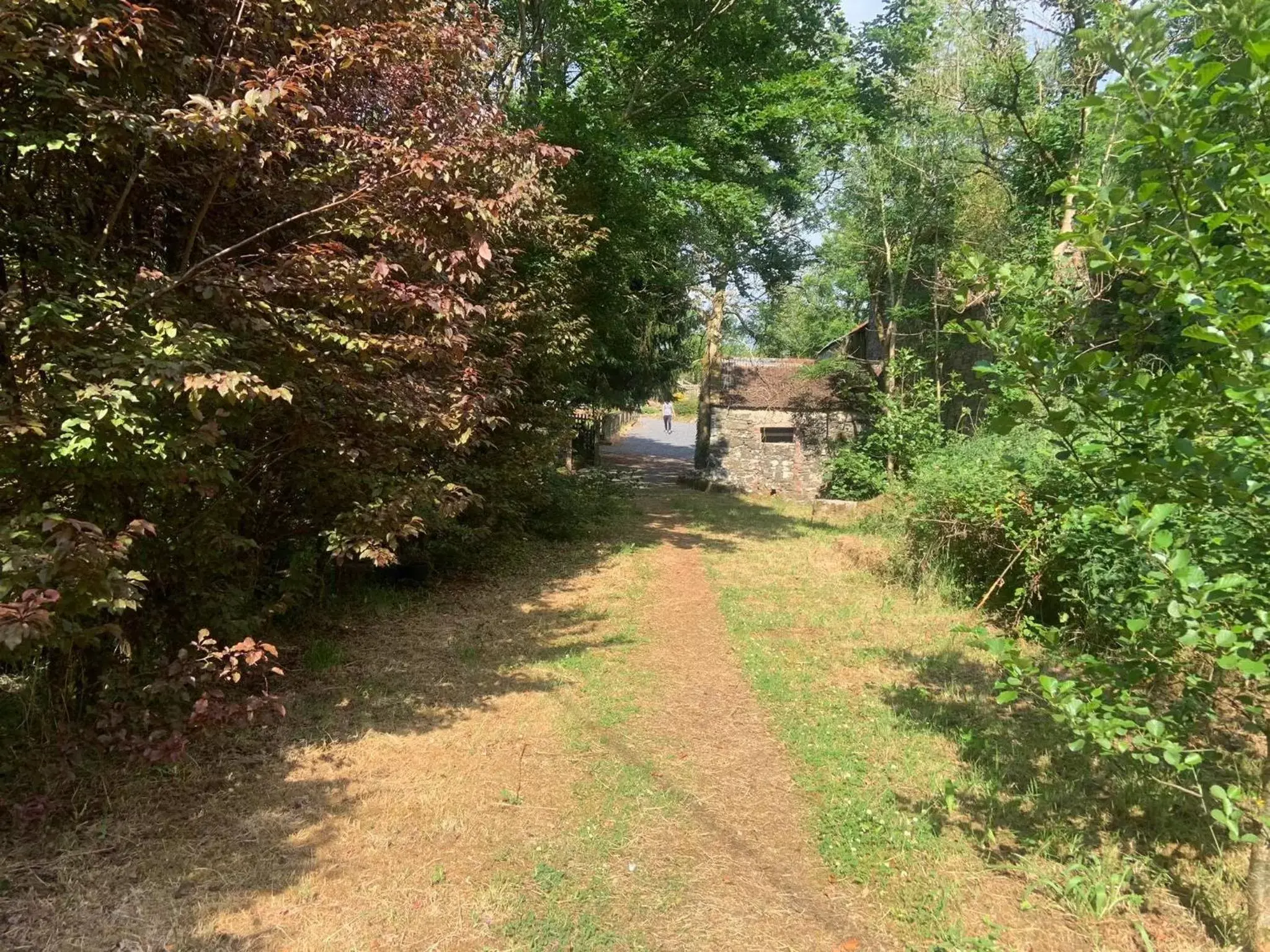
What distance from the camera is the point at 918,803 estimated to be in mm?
3848

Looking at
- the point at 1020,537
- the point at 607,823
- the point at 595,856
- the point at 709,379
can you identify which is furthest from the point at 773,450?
the point at 595,856

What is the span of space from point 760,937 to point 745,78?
12720 millimetres

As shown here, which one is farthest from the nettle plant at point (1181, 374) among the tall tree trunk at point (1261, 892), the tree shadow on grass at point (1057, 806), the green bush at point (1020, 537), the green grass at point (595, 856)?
the green grass at point (595, 856)

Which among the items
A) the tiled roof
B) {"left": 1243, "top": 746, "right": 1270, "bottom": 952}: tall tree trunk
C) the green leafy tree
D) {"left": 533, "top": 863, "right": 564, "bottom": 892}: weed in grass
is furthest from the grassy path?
the tiled roof

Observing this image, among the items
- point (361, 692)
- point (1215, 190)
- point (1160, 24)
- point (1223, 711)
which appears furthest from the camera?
point (361, 692)

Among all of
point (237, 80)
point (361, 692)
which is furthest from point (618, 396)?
point (237, 80)

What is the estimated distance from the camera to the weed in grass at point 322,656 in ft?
19.0

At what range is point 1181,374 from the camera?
250 centimetres

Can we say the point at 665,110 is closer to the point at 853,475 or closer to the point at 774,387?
the point at 853,475

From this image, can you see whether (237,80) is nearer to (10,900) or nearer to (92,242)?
(92,242)

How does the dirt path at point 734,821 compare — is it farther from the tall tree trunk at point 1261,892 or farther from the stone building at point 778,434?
the stone building at point 778,434

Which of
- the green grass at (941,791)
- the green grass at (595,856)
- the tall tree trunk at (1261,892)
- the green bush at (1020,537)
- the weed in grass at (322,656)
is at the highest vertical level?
the green bush at (1020,537)

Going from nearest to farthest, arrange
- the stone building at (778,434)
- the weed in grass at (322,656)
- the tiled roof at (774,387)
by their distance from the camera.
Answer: the weed in grass at (322,656)
the stone building at (778,434)
the tiled roof at (774,387)

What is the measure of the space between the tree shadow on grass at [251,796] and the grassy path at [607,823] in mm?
16
